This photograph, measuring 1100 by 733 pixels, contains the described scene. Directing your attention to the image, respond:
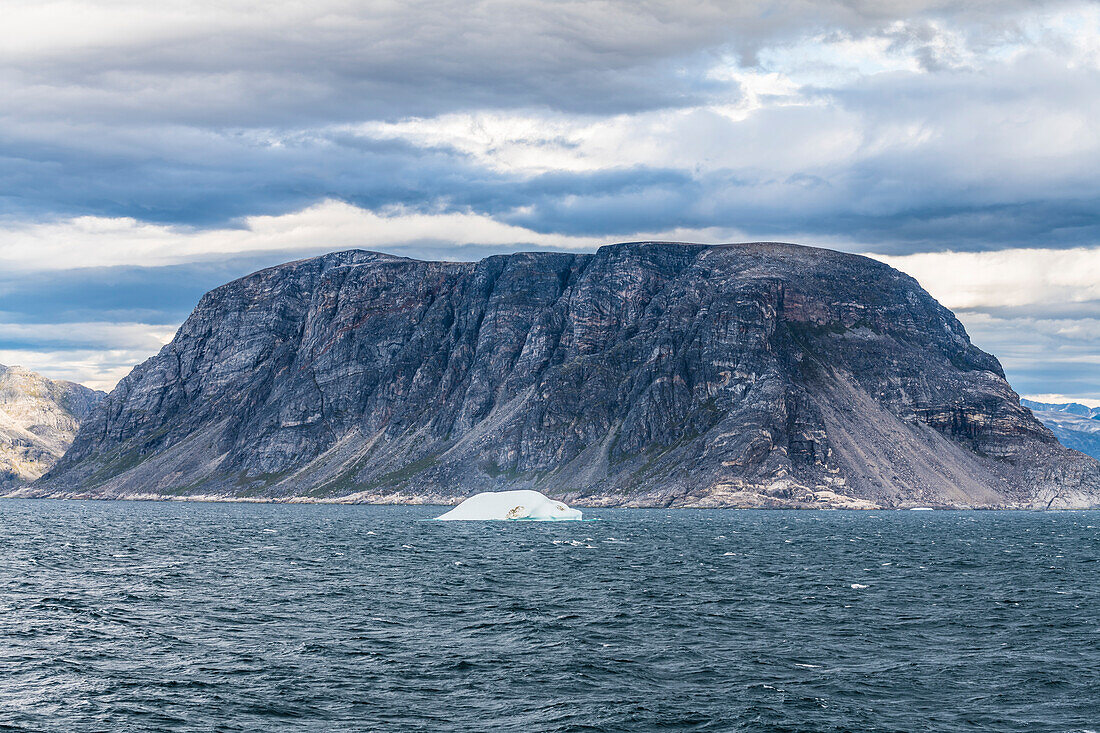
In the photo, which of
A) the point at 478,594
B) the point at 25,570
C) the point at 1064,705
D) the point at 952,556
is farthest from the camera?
the point at 952,556

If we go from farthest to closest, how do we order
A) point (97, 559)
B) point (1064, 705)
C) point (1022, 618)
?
point (97, 559) < point (1022, 618) < point (1064, 705)

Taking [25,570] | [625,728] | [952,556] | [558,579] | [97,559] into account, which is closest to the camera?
[625,728]

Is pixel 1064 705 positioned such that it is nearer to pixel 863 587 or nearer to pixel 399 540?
pixel 863 587

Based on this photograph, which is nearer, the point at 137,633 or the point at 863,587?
the point at 137,633

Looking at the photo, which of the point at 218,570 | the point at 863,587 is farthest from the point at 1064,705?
the point at 218,570

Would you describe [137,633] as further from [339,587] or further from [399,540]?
[399,540]

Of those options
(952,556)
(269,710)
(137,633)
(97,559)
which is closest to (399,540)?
(97,559)
